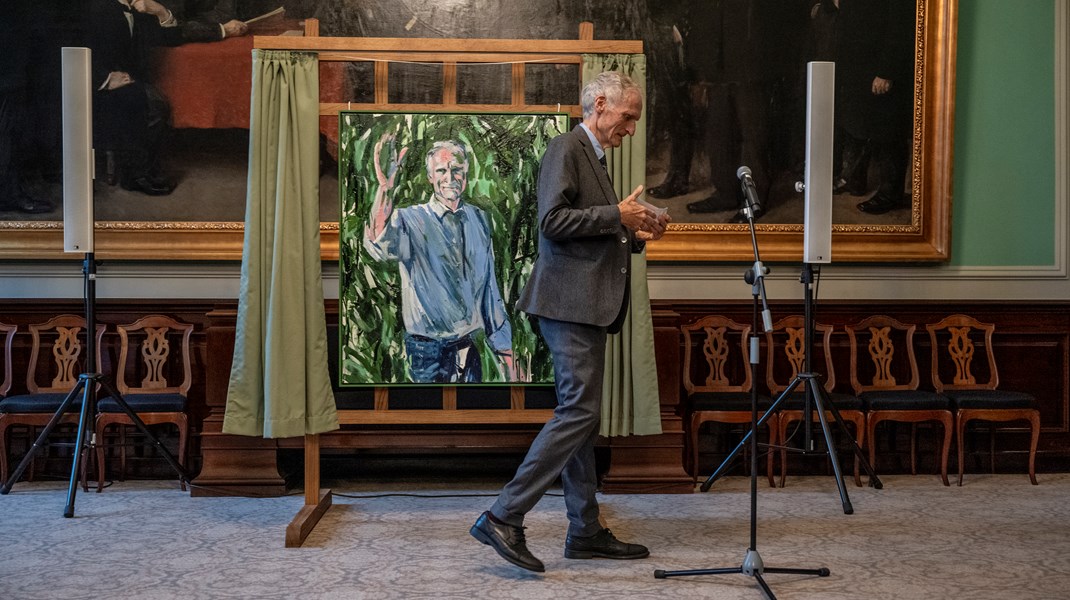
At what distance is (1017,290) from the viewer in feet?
19.9

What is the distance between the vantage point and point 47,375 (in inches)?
224

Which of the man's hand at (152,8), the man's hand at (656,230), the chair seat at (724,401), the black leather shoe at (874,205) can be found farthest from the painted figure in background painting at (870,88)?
the man's hand at (152,8)

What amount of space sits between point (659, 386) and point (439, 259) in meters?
1.52

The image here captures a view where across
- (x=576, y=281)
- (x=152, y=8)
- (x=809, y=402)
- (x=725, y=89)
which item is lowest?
(x=809, y=402)

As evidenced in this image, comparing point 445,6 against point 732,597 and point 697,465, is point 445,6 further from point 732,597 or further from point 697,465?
point 732,597

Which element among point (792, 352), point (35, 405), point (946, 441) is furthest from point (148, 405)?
point (946, 441)

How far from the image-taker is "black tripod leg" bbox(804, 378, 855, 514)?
15.0ft

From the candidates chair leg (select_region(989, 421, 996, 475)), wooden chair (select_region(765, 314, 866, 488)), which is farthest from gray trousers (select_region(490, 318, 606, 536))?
chair leg (select_region(989, 421, 996, 475))

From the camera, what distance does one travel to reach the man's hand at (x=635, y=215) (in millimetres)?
3426

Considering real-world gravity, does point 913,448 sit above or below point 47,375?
below

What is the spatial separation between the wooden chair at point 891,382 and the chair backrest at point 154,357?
393cm

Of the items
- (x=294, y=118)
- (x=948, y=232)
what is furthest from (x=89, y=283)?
(x=948, y=232)

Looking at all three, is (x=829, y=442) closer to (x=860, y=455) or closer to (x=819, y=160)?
(x=860, y=455)

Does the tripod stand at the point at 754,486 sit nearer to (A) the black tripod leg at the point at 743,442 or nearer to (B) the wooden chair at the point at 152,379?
(A) the black tripod leg at the point at 743,442
